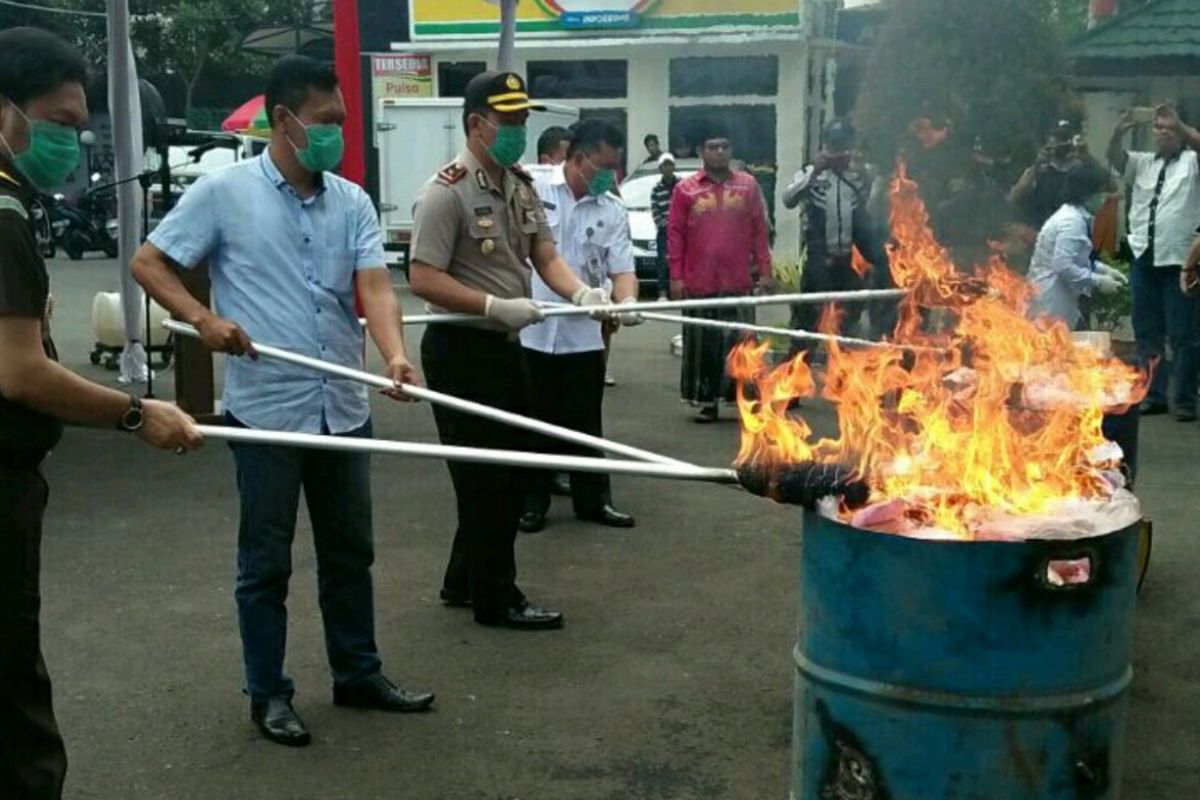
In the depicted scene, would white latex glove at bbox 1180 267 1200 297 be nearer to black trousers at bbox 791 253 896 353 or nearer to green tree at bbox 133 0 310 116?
black trousers at bbox 791 253 896 353

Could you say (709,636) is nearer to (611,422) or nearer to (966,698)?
(966,698)

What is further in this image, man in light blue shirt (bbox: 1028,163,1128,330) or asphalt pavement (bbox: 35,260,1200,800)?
man in light blue shirt (bbox: 1028,163,1128,330)

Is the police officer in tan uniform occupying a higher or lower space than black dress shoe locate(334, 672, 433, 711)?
higher

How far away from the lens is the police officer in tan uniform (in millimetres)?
5430

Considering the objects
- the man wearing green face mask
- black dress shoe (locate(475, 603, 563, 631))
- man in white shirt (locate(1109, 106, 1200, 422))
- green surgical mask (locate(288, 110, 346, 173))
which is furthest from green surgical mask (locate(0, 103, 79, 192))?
man in white shirt (locate(1109, 106, 1200, 422))

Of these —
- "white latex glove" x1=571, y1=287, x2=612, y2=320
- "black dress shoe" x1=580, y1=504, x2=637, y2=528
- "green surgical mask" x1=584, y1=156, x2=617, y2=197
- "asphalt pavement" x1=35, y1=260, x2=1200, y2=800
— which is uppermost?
"green surgical mask" x1=584, y1=156, x2=617, y2=197

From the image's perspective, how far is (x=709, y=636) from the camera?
18.5 feet

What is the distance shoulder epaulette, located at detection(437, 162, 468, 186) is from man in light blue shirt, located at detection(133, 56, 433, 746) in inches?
29.1

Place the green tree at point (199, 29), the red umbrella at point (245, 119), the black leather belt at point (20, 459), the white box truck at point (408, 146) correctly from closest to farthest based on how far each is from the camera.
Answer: the black leather belt at point (20, 459)
the white box truck at point (408, 146)
the red umbrella at point (245, 119)
the green tree at point (199, 29)

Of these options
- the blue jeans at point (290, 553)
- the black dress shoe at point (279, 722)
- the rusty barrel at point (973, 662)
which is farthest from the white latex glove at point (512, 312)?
the rusty barrel at point (973, 662)

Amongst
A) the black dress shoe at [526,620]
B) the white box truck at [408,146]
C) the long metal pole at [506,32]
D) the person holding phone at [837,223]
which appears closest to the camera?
the black dress shoe at [526,620]

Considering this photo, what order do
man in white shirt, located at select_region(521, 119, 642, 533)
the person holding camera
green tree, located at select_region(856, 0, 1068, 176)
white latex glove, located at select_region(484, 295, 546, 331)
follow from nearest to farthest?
white latex glove, located at select_region(484, 295, 546, 331), man in white shirt, located at select_region(521, 119, 642, 533), the person holding camera, green tree, located at select_region(856, 0, 1068, 176)

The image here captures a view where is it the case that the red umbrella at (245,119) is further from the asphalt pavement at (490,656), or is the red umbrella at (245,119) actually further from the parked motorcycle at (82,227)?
the asphalt pavement at (490,656)

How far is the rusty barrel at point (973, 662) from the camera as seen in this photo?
299cm
